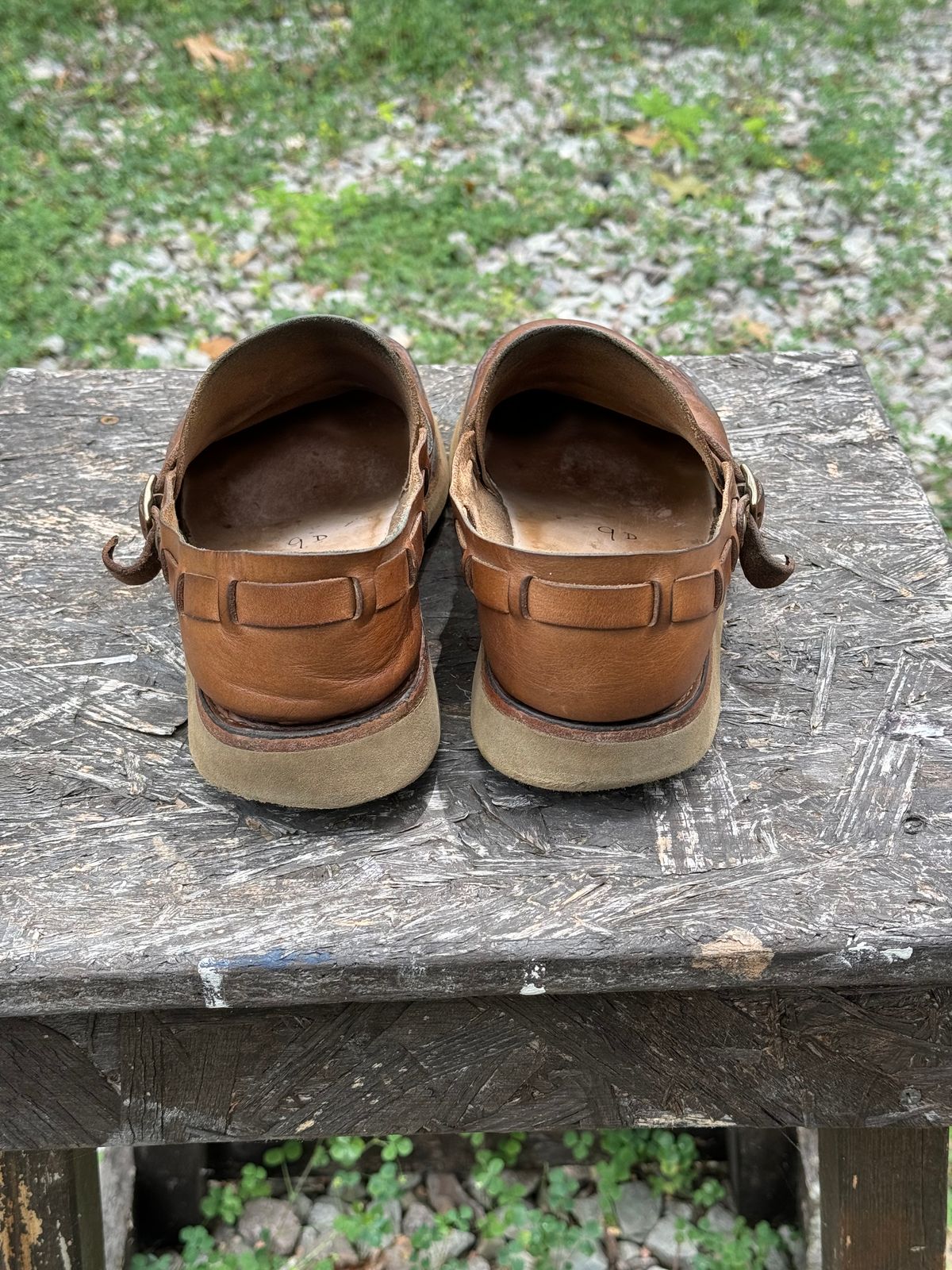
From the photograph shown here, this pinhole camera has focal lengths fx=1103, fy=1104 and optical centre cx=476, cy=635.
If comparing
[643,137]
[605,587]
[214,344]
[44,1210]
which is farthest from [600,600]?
[643,137]

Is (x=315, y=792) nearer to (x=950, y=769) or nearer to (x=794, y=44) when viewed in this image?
(x=950, y=769)

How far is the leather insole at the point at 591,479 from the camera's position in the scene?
111 cm

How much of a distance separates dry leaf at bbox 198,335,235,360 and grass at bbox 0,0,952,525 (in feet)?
0.14

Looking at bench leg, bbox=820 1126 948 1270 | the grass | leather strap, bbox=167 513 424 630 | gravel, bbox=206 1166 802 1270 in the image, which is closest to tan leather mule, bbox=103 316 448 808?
leather strap, bbox=167 513 424 630

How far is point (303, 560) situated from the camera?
846 millimetres

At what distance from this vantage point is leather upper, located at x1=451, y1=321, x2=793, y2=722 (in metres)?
0.86

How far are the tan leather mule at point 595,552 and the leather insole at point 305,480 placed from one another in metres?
0.12

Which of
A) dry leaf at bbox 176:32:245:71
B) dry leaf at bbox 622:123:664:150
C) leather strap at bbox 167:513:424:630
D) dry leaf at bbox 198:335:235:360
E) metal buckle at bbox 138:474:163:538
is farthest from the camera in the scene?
dry leaf at bbox 176:32:245:71

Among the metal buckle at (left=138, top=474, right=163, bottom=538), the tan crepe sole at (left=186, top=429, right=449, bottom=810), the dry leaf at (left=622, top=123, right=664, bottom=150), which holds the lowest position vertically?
the dry leaf at (left=622, top=123, right=664, bottom=150)

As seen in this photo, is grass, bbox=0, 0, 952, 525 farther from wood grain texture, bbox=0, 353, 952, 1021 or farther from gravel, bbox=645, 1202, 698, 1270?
gravel, bbox=645, 1202, 698, 1270

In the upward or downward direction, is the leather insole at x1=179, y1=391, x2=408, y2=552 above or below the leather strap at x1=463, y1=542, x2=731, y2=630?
below

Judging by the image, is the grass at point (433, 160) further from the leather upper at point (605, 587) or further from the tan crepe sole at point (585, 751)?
the tan crepe sole at point (585, 751)

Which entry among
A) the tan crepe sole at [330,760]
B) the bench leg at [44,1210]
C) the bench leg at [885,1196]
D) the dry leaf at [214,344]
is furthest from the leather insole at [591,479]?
the dry leaf at [214,344]

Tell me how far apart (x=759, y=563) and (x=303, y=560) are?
466 mm
